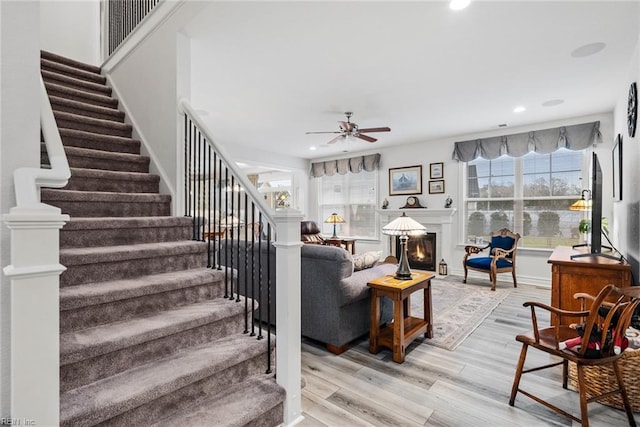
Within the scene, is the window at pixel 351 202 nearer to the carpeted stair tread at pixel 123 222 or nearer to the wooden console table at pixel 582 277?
the wooden console table at pixel 582 277

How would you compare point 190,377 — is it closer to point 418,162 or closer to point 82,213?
point 82,213

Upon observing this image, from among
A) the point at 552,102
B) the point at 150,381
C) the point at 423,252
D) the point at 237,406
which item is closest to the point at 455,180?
the point at 423,252

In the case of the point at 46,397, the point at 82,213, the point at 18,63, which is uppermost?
the point at 18,63

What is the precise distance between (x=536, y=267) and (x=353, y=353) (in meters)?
4.36

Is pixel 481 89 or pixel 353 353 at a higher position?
pixel 481 89

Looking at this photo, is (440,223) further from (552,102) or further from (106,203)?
(106,203)

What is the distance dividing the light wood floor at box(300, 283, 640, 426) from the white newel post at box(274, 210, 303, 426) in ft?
0.64

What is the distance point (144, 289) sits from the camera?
1.93 m

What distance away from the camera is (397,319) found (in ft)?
8.50

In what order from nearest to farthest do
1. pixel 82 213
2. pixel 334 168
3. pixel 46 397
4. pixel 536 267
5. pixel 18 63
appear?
pixel 46 397, pixel 18 63, pixel 82 213, pixel 536 267, pixel 334 168

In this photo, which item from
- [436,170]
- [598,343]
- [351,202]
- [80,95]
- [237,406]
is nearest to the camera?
[237,406]

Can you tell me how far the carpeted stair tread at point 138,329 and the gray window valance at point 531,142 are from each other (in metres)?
5.53

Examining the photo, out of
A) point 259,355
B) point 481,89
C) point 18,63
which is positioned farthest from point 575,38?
point 18,63

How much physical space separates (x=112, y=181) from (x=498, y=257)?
543 centimetres
